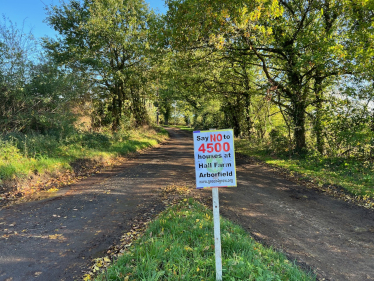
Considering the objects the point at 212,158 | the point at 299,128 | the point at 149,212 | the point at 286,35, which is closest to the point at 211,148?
the point at 212,158

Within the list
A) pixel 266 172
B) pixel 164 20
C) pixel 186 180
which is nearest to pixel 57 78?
pixel 164 20

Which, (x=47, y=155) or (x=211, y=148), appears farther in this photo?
(x=47, y=155)

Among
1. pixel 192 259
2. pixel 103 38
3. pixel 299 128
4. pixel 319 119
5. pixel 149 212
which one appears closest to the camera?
pixel 192 259

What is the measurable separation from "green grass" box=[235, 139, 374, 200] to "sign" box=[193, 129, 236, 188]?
5986 millimetres

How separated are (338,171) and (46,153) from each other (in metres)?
11.8

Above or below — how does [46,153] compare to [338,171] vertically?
above

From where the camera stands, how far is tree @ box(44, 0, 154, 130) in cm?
1642

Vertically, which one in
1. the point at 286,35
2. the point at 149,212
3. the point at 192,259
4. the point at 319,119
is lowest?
the point at 149,212

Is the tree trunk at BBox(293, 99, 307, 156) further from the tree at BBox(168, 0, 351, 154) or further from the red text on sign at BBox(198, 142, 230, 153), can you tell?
the red text on sign at BBox(198, 142, 230, 153)

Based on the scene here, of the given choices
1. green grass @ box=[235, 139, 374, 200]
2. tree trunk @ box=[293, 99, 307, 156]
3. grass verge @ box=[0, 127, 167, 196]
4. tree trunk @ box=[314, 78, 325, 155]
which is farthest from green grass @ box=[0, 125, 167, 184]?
tree trunk @ box=[314, 78, 325, 155]

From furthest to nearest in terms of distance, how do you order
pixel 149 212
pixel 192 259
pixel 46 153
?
1. pixel 46 153
2. pixel 149 212
3. pixel 192 259

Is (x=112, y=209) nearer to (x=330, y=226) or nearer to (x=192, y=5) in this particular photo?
(x=330, y=226)

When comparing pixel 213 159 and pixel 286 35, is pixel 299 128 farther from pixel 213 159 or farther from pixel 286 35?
pixel 213 159

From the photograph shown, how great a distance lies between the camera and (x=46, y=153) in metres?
9.32
